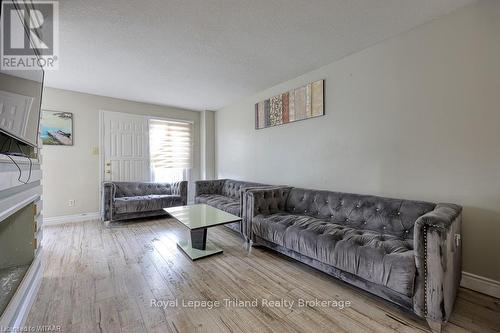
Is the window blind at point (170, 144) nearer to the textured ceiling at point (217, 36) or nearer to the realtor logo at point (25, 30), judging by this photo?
the textured ceiling at point (217, 36)

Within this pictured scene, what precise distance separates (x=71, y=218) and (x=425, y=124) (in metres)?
5.58

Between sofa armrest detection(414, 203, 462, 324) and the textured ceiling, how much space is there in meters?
1.82

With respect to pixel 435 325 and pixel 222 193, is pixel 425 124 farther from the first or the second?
pixel 222 193

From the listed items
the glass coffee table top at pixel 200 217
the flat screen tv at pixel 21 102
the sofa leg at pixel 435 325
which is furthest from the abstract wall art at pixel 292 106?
the flat screen tv at pixel 21 102

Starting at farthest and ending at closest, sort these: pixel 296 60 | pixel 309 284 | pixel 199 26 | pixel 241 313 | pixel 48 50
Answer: pixel 296 60
pixel 48 50
pixel 199 26
pixel 309 284
pixel 241 313

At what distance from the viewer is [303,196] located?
2.95 metres

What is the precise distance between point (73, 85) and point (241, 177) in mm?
3434

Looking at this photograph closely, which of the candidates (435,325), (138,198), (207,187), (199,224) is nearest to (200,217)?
(199,224)

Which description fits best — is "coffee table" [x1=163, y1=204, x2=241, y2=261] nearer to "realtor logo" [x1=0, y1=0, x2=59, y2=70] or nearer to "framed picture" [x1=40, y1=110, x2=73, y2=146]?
"realtor logo" [x1=0, y1=0, x2=59, y2=70]

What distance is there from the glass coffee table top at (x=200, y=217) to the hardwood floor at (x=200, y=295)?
1.40 ft

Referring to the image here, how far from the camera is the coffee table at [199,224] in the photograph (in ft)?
7.98

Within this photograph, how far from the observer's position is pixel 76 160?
13.5ft

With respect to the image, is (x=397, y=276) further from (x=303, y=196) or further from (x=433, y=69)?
(x=433, y=69)

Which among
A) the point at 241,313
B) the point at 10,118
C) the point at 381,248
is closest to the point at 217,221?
the point at 241,313
